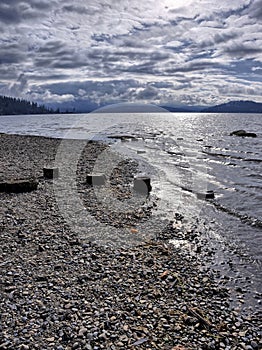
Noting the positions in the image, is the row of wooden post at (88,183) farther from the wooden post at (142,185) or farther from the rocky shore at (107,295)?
the rocky shore at (107,295)

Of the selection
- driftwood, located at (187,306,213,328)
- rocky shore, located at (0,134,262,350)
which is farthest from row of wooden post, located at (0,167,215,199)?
driftwood, located at (187,306,213,328)

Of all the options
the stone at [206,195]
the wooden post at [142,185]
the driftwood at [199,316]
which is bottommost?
the driftwood at [199,316]

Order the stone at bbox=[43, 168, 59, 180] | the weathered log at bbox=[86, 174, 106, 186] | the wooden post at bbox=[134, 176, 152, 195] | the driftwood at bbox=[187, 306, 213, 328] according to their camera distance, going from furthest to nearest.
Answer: the stone at bbox=[43, 168, 59, 180] → the weathered log at bbox=[86, 174, 106, 186] → the wooden post at bbox=[134, 176, 152, 195] → the driftwood at bbox=[187, 306, 213, 328]

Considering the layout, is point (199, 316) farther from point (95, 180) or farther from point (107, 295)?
point (95, 180)

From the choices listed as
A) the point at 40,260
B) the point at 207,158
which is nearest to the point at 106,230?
the point at 40,260

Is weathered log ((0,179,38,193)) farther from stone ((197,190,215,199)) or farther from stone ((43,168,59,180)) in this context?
stone ((197,190,215,199))

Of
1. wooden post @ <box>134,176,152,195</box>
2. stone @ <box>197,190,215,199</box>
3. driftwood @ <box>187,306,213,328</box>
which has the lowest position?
driftwood @ <box>187,306,213,328</box>

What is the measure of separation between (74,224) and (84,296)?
485 cm

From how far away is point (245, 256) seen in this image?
10828 millimetres

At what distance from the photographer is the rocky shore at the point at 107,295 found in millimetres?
6051

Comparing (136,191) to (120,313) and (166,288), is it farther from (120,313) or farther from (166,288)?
(120,313)

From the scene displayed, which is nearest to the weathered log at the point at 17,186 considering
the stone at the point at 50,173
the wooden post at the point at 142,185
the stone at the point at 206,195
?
the stone at the point at 50,173

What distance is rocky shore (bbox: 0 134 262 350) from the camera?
6051mm

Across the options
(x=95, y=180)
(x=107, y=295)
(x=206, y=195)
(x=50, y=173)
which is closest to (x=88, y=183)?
(x=95, y=180)
